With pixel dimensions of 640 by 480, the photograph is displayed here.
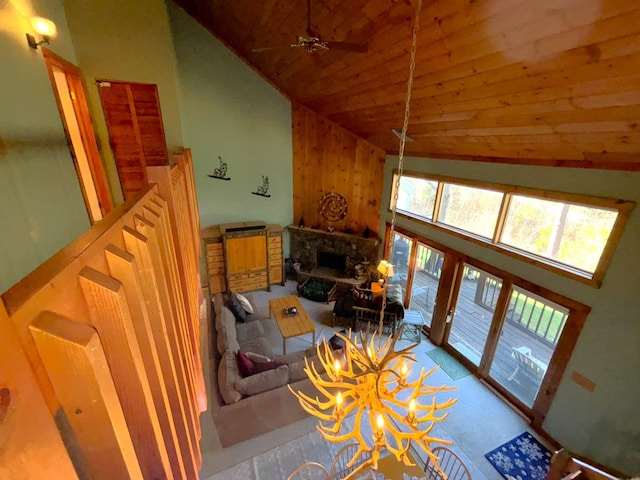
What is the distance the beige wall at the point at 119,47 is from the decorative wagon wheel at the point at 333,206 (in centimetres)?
381

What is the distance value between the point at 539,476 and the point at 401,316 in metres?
2.54

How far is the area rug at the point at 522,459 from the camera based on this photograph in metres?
3.29

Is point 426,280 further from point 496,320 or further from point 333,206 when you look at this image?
point 333,206

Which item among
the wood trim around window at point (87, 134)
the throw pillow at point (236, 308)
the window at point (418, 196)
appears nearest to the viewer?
the wood trim around window at point (87, 134)

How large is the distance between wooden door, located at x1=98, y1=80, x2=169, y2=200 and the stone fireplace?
3.63m

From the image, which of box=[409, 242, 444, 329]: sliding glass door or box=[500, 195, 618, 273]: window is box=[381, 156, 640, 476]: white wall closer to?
box=[500, 195, 618, 273]: window

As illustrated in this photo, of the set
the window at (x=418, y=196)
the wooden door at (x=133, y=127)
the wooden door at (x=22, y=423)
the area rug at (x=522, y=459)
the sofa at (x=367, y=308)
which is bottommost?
the area rug at (x=522, y=459)

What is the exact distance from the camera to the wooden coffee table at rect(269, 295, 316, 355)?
178 inches

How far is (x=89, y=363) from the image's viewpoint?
46cm

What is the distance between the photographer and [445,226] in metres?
4.86

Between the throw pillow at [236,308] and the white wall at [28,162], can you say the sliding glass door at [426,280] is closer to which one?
the throw pillow at [236,308]

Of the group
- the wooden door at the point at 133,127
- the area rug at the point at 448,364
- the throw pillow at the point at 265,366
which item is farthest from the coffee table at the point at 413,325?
the wooden door at the point at 133,127

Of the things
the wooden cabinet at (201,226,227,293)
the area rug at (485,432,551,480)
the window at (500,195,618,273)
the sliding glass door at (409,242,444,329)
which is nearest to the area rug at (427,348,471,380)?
the sliding glass door at (409,242,444,329)

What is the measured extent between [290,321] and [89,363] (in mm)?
4474
